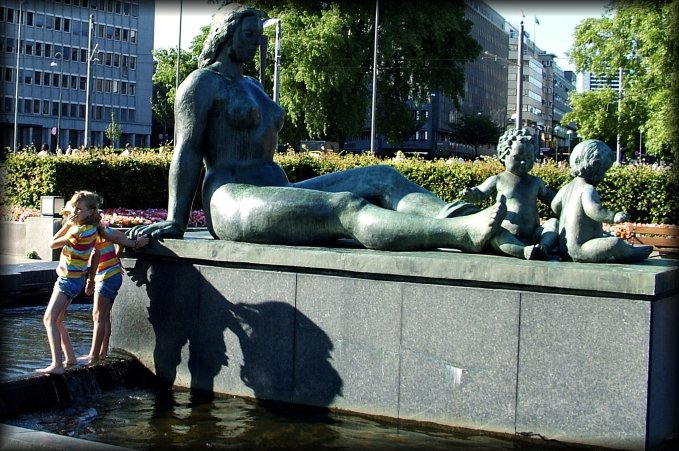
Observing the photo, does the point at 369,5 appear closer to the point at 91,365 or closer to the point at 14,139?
the point at 14,139

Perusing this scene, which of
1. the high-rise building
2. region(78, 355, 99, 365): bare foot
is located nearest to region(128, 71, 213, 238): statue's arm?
region(78, 355, 99, 365): bare foot

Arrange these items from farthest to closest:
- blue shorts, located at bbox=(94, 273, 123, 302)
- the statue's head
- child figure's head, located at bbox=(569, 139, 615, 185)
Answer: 1. the statue's head
2. blue shorts, located at bbox=(94, 273, 123, 302)
3. child figure's head, located at bbox=(569, 139, 615, 185)

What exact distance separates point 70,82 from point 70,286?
3178 inches

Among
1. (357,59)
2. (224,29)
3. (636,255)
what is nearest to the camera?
(636,255)

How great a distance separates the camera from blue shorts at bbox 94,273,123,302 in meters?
7.00

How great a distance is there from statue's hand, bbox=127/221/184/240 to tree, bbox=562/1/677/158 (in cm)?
2817

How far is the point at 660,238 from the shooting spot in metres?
15.0

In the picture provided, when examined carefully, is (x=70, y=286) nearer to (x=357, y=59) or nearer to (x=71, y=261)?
(x=71, y=261)

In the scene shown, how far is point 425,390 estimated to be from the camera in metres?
5.92

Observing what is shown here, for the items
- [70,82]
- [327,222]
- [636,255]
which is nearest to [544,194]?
[636,255]

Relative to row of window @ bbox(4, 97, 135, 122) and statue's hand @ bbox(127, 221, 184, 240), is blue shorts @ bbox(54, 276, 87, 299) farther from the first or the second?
row of window @ bbox(4, 97, 135, 122)

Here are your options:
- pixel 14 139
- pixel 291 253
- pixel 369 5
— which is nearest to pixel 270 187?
pixel 291 253

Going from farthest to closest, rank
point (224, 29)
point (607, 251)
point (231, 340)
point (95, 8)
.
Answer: point (95, 8) → point (224, 29) → point (231, 340) → point (607, 251)

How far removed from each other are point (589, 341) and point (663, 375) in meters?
0.51
